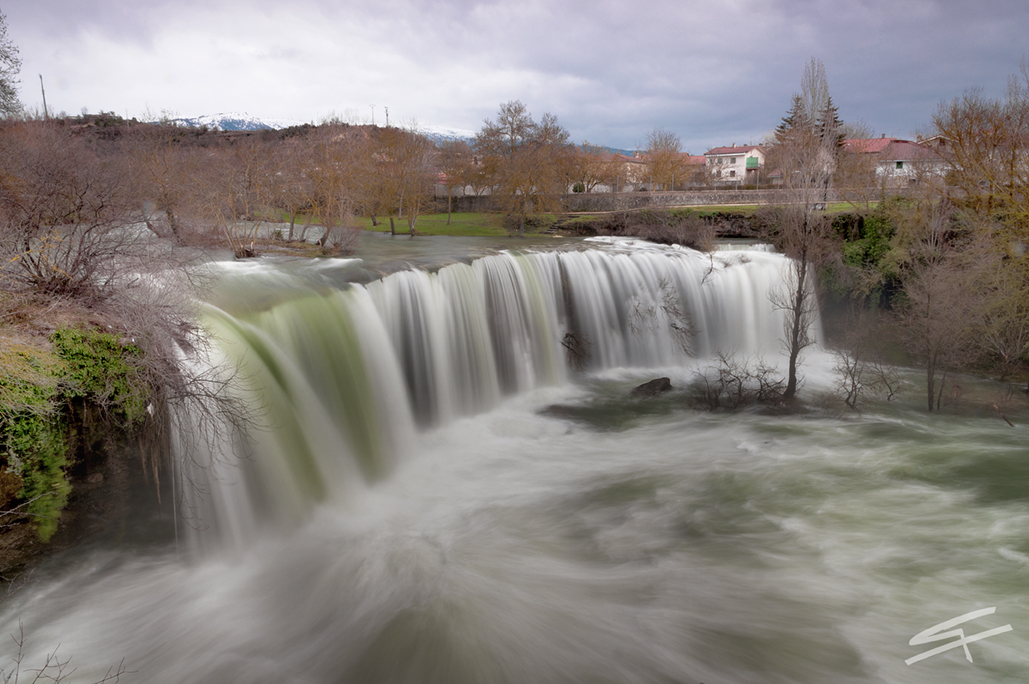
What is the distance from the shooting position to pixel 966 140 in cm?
1828

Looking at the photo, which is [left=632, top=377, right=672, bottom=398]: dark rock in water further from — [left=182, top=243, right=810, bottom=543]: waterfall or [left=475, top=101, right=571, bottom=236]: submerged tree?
[left=475, top=101, right=571, bottom=236]: submerged tree

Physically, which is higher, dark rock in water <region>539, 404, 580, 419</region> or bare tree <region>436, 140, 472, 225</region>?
bare tree <region>436, 140, 472, 225</region>

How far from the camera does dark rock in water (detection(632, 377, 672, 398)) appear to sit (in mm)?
14930

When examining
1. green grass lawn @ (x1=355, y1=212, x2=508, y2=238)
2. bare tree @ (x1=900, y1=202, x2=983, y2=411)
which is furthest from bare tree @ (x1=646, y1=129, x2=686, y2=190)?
bare tree @ (x1=900, y1=202, x2=983, y2=411)

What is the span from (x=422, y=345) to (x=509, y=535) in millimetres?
5501

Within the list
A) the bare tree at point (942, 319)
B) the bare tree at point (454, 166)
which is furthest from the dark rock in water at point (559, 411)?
the bare tree at point (454, 166)

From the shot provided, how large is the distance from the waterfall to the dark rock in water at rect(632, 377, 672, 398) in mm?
2193

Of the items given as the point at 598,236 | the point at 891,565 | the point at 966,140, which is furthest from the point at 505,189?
the point at 891,565

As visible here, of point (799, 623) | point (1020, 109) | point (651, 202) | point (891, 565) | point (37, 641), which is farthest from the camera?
point (651, 202)

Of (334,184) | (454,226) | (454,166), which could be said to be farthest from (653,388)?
(454,166)

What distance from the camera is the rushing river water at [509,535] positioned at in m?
6.27

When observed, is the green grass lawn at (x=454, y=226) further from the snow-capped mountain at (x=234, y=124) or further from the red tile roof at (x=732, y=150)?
the red tile roof at (x=732, y=150)

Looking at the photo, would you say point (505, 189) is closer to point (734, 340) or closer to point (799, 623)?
point (734, 340)

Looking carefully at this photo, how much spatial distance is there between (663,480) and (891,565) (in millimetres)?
3634
